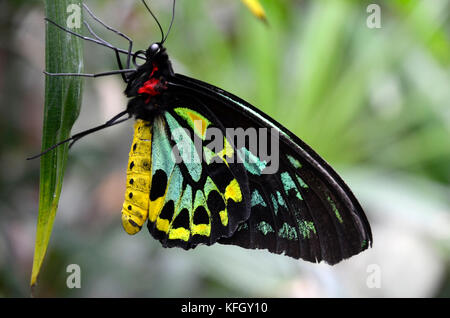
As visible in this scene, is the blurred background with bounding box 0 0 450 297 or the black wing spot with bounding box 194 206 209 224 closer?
the black wing spot with bounding box 194 206 209 224

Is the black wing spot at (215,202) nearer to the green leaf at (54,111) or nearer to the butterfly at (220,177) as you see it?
the butterfly at (220,177)

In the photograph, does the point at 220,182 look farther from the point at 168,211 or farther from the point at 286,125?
the point at 286,125

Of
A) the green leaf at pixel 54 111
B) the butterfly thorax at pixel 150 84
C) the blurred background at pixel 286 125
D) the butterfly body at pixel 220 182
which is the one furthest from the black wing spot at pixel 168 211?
the blurred background at pixel 286 125

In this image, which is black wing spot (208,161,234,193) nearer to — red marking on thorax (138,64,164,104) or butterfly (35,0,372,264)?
butterfly (35,0,372,264)

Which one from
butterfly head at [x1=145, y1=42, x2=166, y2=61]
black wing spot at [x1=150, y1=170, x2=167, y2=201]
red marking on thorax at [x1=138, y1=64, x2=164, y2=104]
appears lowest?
black wing spot at [x1=150, y1=170, x2=167, y2=201]

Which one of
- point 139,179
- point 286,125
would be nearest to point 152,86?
point 139,179

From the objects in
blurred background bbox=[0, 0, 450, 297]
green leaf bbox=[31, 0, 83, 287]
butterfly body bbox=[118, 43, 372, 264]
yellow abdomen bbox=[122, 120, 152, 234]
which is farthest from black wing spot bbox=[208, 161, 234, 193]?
blurred background bbox=[0, 0, 450, 297]

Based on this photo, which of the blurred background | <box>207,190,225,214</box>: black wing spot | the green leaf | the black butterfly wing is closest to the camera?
the green leaf

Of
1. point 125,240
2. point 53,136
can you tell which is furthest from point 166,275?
point 53,136
